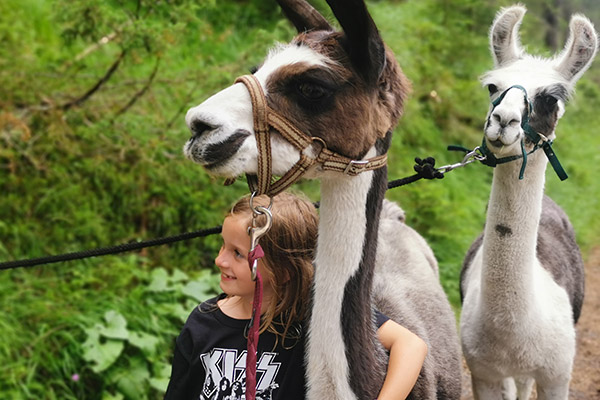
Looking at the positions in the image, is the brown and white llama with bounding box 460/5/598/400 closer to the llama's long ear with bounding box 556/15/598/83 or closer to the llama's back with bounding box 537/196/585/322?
the llama's long ear with bounding box 556/15/598/83

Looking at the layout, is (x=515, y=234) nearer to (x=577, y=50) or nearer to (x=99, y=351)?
(x=577, y=50)

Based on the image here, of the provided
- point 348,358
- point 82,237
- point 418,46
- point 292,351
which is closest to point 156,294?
point 82,237

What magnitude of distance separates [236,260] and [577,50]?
75.5 inches

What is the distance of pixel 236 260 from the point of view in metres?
2.04

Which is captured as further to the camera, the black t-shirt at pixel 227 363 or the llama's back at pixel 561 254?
the llama's back at pixel 561 254

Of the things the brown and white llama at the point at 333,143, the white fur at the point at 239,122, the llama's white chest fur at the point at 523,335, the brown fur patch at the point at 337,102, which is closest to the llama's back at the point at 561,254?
the llama's white chest fur at the point at 523,335

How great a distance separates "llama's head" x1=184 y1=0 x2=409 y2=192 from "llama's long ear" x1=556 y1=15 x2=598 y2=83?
4.70ft

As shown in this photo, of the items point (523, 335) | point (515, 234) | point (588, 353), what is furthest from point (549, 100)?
point (588, 353)

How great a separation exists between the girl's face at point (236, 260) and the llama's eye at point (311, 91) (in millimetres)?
517

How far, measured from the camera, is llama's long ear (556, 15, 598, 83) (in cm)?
279

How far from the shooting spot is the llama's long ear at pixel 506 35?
303 centimetres

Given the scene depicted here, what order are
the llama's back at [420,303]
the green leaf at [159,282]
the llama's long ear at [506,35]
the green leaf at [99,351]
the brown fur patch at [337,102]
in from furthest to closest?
the green leaf at [159,282] → the green leaf at [99,351] → the llama's long ear at [506,35] → the llama's back at [420,303] → the brown fur patch at [337,102]

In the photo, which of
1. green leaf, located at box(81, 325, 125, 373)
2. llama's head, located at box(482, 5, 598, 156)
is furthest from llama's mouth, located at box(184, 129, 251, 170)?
green leaf, located at box(81, 325, 125, 373)

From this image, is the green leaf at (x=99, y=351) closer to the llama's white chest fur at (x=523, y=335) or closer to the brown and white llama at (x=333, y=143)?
the llama's white chest fur at (x=523, y=335)
